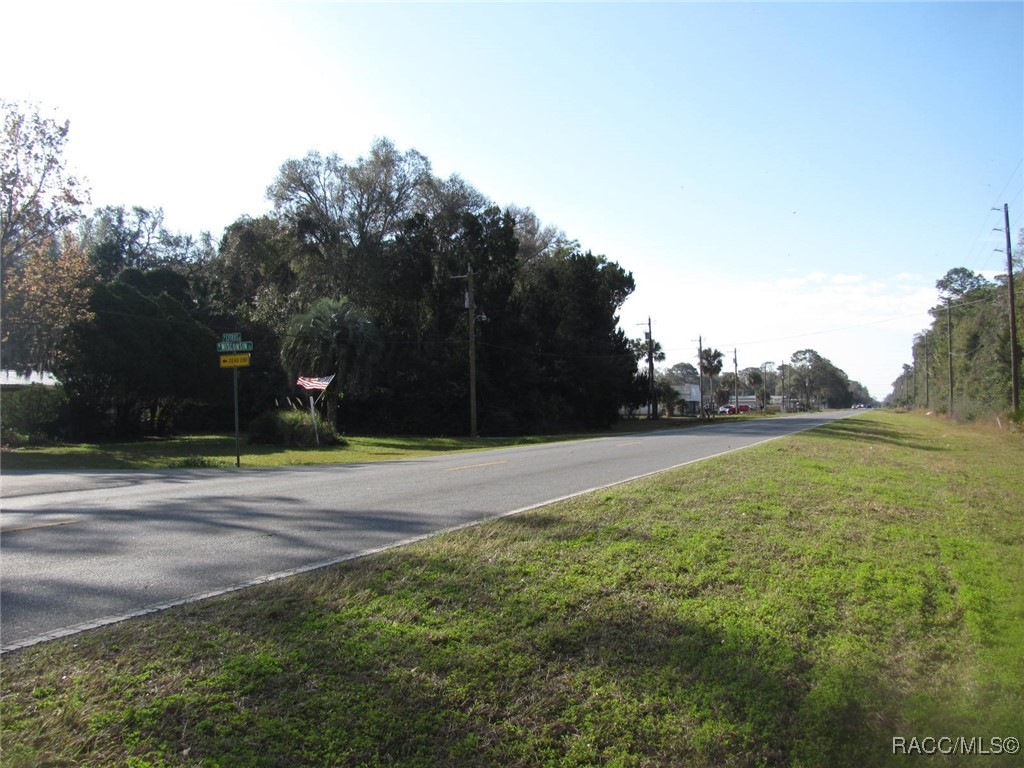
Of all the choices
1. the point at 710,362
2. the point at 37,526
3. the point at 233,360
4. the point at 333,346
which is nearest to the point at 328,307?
the point at 333,346

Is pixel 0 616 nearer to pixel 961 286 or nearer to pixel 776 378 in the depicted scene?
pixel 961 286

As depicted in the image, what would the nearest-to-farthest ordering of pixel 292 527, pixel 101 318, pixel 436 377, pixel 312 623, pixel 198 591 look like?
pixel 312 623 < pixel 198 591 < pixel 292 527 < pixel 101 318 < pixel 436 377

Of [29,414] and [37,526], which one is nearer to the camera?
[37,526]

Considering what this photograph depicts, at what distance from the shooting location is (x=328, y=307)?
1364 inches

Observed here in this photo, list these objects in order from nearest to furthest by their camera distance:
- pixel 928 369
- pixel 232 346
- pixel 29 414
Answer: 1. pixel 232 346
2. pixel 29 414
3. pixel 928 369

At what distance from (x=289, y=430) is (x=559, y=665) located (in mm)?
27005

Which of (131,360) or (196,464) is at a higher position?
(131,360)

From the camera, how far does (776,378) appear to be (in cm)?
19050

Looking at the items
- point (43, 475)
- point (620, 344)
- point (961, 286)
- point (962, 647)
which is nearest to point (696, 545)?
point (962, 647)

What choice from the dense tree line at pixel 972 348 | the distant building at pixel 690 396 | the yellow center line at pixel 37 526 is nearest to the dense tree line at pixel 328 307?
the yellow center line at pixel 37 526

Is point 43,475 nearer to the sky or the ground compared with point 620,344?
nearer to the ground

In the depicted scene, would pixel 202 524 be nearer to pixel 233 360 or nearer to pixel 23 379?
pixel 233 360

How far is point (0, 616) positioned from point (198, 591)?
1.26m

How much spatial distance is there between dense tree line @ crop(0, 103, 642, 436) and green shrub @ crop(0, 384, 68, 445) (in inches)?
69.9
